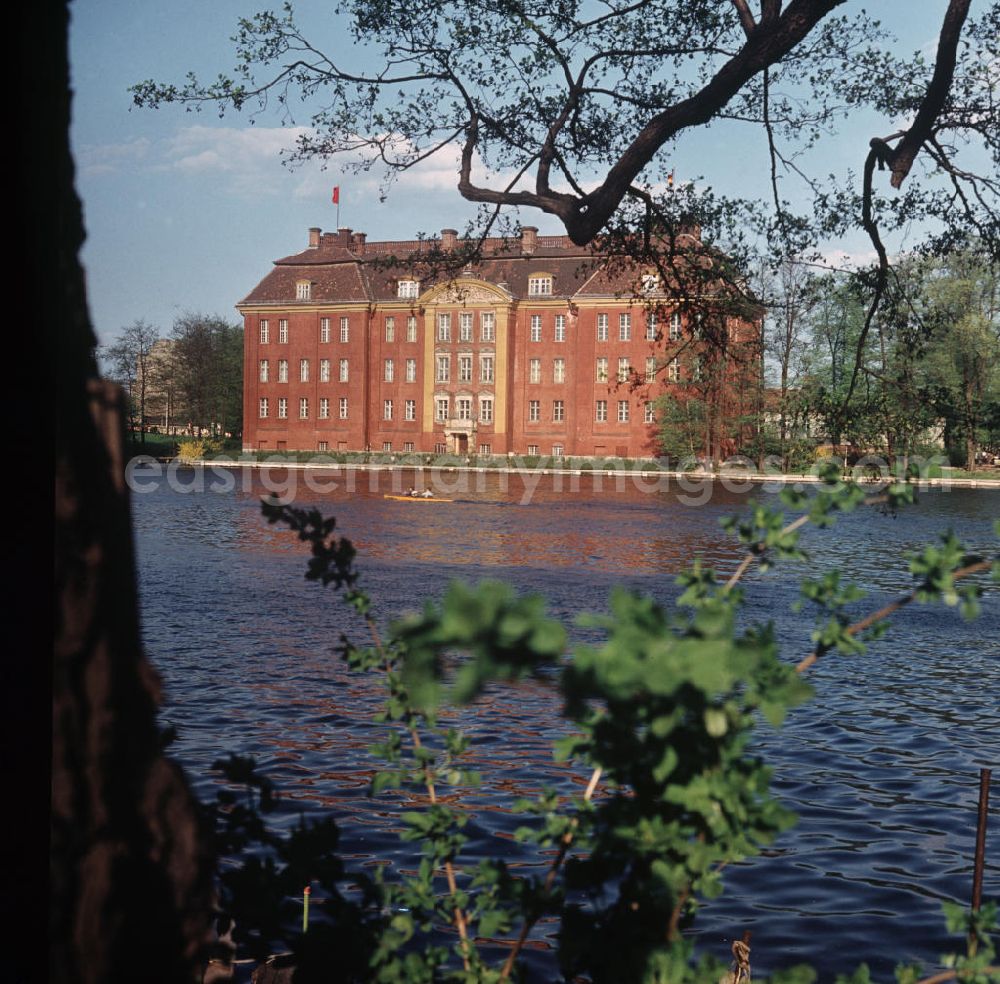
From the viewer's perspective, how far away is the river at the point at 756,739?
5.93m

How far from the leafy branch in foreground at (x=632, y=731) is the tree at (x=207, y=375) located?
61142 millimetres

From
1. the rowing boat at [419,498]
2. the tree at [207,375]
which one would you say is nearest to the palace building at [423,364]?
the tree at [207,375]

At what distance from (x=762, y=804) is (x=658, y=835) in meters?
0.15

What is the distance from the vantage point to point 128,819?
6.88 feet

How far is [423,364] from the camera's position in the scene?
62.8 m

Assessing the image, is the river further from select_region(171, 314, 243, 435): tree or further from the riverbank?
select_region(171, 314, 243, 435): tree

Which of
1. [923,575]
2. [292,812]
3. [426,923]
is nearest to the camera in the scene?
[923,575]

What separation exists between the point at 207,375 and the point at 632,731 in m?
65.4

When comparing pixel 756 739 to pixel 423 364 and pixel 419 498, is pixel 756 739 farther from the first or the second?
pixel 423 364

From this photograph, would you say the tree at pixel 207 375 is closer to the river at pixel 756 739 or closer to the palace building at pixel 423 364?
the palace building at pixel 423 364

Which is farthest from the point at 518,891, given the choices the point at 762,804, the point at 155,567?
the point at 155,567

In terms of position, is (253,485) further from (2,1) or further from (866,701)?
(2,1)

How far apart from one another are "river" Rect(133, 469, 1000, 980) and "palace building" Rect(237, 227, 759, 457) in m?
37.8

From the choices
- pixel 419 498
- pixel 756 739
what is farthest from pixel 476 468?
pixel 756 739
